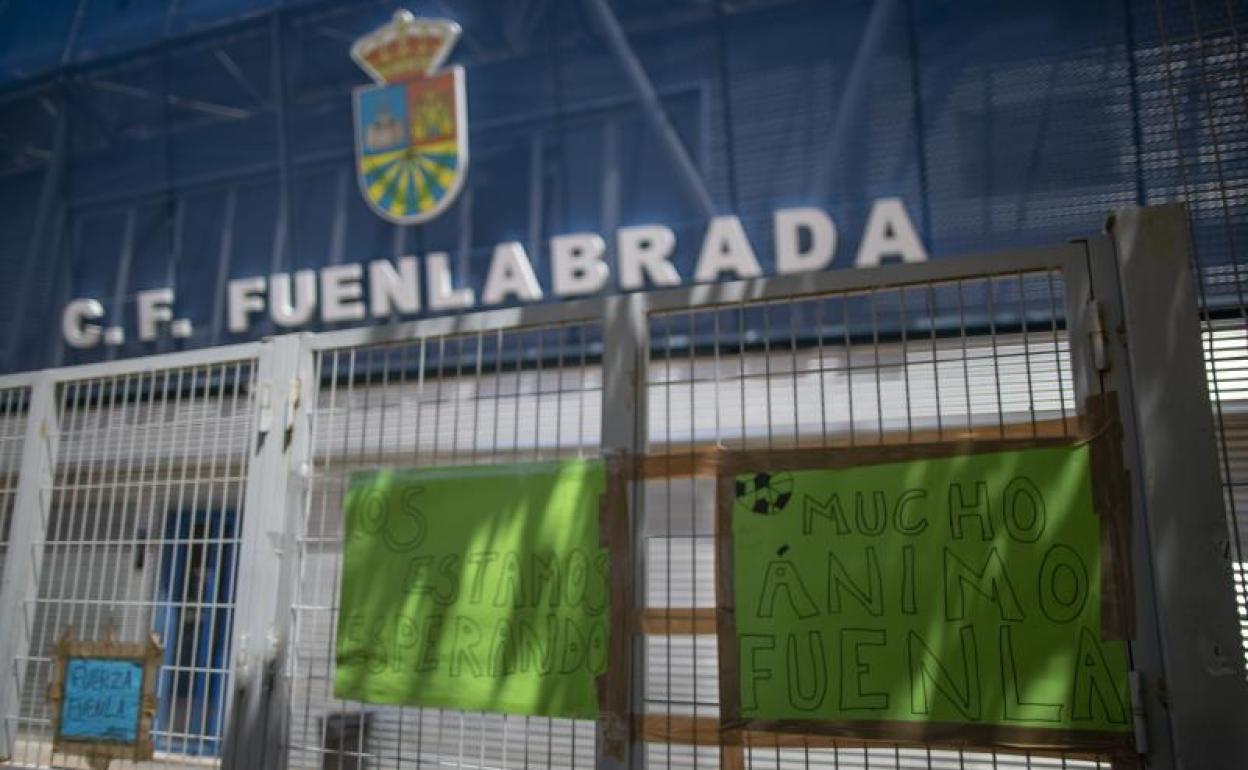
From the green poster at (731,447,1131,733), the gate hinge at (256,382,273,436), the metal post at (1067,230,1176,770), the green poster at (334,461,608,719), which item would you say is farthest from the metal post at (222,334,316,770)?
the metal post at (1067,230,1176,770)

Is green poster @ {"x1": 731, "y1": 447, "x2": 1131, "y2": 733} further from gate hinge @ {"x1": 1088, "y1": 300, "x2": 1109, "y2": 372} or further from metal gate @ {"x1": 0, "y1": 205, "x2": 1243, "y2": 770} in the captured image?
gate hinge @ {"x1": 1088, "y1": 300, "x2": 1109, "y2": 372}

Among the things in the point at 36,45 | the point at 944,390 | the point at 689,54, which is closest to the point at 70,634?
the point at 944,390

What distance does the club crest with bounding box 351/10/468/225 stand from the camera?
5.90m

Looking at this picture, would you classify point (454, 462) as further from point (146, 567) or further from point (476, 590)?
point (146, 567)

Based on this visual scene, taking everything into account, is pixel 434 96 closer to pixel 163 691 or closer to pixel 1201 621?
pixel 163 691

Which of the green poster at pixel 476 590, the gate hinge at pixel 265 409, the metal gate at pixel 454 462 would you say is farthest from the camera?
the gate hinge at pixel 265 409

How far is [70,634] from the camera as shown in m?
3.12

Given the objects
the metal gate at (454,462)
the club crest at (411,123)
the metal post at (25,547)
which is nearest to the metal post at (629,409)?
the metal gate at (454,462)

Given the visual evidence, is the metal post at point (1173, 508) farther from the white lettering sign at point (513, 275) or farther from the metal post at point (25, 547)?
the metal post at point (25, 547)

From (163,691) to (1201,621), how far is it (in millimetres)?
2944

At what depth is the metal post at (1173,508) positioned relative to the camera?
183 cm

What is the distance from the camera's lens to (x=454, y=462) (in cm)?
273

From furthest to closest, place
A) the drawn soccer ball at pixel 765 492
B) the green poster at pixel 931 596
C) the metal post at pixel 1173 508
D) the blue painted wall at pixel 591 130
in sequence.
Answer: the blue painted wall at pixel 591 130
the drawn soccer ball at pixel 765 492
the green poster at pixel 931 596
the metal post at pixel 1173 508

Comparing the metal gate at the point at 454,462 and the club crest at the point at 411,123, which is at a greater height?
the club crest at the point at 411,123
